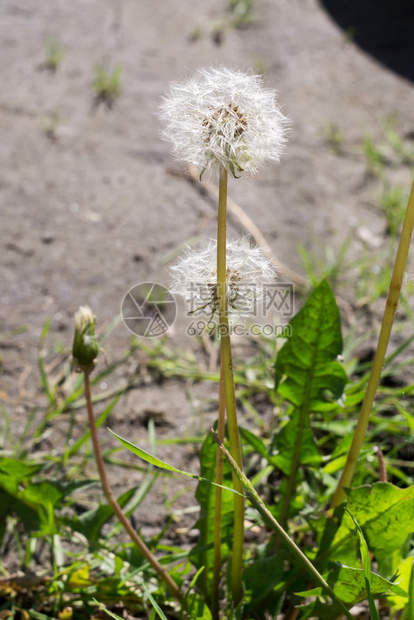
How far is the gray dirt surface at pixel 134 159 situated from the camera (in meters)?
2.58

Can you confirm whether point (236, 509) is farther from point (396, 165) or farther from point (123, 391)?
point (396, 165)

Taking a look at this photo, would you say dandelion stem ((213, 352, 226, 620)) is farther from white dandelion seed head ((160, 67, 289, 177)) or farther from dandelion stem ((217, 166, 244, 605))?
white dandelion seed head ((160, 67, 289, 177))

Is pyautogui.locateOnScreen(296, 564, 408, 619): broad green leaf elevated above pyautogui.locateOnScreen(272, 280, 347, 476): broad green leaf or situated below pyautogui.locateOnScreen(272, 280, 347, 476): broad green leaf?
below

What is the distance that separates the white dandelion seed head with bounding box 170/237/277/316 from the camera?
1160 mm

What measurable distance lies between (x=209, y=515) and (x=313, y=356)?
1.45 feet

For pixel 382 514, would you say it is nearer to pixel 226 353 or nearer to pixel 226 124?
pixel 226 353

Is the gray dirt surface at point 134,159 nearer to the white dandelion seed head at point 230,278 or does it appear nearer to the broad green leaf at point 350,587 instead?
the broad green leaf at point 350,587

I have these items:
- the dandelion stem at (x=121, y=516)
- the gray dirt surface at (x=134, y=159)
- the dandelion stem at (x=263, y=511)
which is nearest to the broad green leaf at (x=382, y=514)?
the dandelion stem at (x=263, y=511)

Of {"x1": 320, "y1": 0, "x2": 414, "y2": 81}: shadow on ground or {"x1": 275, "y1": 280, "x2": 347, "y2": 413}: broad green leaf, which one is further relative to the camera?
{"x1": 320, "y1": 0, "x2": 414, "y2": 81}: shadow on ground

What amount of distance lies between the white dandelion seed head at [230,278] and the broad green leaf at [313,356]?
300 mm

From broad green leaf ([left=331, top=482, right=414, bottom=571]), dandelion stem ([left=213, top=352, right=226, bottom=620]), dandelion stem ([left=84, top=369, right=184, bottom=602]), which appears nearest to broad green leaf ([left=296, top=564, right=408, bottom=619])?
broad green leaf ([left=331, top=482, right=414, bottom=571])

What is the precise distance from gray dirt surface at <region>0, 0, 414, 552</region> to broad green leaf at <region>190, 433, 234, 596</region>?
0.57 metres

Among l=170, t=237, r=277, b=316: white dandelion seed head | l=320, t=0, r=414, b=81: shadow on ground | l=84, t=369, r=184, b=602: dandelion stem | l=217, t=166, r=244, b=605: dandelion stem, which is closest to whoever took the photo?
l=217, t=166, r=244, b=605: dandelion stem

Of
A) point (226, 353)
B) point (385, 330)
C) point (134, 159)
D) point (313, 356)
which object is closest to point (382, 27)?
point (134, 159)
